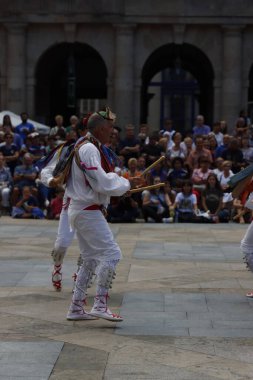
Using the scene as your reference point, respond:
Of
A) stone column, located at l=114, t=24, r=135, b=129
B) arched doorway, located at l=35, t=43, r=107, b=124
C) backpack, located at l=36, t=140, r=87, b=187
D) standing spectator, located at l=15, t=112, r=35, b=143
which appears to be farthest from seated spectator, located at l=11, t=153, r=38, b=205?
backpack, located at l=36, t=140, r=87, b=187

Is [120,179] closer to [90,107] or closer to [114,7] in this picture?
[114,7]

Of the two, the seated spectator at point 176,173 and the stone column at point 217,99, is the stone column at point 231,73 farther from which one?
the seated spectator at point 176,173

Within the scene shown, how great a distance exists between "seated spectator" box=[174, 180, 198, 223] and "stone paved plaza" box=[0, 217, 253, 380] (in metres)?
5.29

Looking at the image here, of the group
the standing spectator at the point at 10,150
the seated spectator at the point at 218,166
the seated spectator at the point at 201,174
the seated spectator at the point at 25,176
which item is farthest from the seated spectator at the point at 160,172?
the standing spectator at the point at 10,150

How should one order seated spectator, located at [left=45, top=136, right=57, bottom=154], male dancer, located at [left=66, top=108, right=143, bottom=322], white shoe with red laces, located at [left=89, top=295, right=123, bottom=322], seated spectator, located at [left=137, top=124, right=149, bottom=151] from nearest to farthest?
male dancer, located at [left=66, top=108, right=143, bottom=322]
white shoe with red laces, located at [left=89, top=295, right=123, bottom=322]
seated spectator, located at [left=45, top=136, right=57, bottom=154]
seated spectator, located at [left=137, top=124, right=149, bottom=151]

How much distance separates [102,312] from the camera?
32.2ft

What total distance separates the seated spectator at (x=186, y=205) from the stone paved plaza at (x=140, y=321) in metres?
5.29

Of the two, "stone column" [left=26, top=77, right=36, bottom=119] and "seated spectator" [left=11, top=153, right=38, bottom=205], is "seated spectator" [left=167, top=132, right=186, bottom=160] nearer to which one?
"seated spectator" [left=11, top=153, right=38, bottom=205]

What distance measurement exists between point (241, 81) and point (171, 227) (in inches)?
581

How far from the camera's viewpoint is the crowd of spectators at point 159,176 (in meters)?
22.0

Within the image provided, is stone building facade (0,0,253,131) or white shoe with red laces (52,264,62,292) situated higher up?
stone building facade (0,0,253,131)

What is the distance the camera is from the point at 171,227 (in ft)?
68.0

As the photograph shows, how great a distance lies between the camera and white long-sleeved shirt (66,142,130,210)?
948cm

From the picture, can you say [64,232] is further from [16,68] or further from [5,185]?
[16,68]
